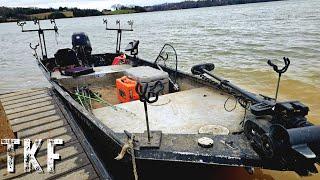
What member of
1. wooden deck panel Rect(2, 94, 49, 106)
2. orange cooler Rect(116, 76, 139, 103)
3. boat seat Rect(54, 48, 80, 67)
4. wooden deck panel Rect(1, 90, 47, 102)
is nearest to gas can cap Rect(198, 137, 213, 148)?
orange cooler Rect(116, 76, 139, 103)

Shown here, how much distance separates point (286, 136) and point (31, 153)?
13.1 ft

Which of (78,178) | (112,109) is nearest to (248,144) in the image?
(78,178)

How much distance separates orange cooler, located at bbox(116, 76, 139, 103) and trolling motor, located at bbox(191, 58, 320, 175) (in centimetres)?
347

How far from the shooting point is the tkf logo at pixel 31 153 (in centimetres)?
436

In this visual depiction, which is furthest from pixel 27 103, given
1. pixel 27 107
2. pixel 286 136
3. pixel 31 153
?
pixel 286 136

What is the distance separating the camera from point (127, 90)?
684cm

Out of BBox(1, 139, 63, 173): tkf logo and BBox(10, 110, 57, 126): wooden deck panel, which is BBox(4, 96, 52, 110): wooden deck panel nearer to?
BBox(10, 110, 57, 126): wooden deck panel

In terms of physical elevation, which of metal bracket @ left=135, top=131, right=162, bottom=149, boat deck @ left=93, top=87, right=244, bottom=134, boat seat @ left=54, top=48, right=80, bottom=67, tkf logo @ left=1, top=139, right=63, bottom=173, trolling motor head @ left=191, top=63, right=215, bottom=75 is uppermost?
trolling motor head @ left=191, top=63, right=215, bottom=75

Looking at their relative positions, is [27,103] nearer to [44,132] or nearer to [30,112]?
[30,112]

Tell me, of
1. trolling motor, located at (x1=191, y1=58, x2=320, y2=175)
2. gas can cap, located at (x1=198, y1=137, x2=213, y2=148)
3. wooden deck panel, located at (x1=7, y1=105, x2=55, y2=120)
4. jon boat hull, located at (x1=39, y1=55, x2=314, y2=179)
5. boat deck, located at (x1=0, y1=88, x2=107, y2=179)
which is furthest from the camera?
wooden deck panel, located at (x1=7, y1=105, x2=55, y2=120)

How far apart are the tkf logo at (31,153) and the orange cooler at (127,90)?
222 centimetres

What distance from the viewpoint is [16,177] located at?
4168mm

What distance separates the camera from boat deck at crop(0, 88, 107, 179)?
166 inches

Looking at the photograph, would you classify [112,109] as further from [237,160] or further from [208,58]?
[208,58]
